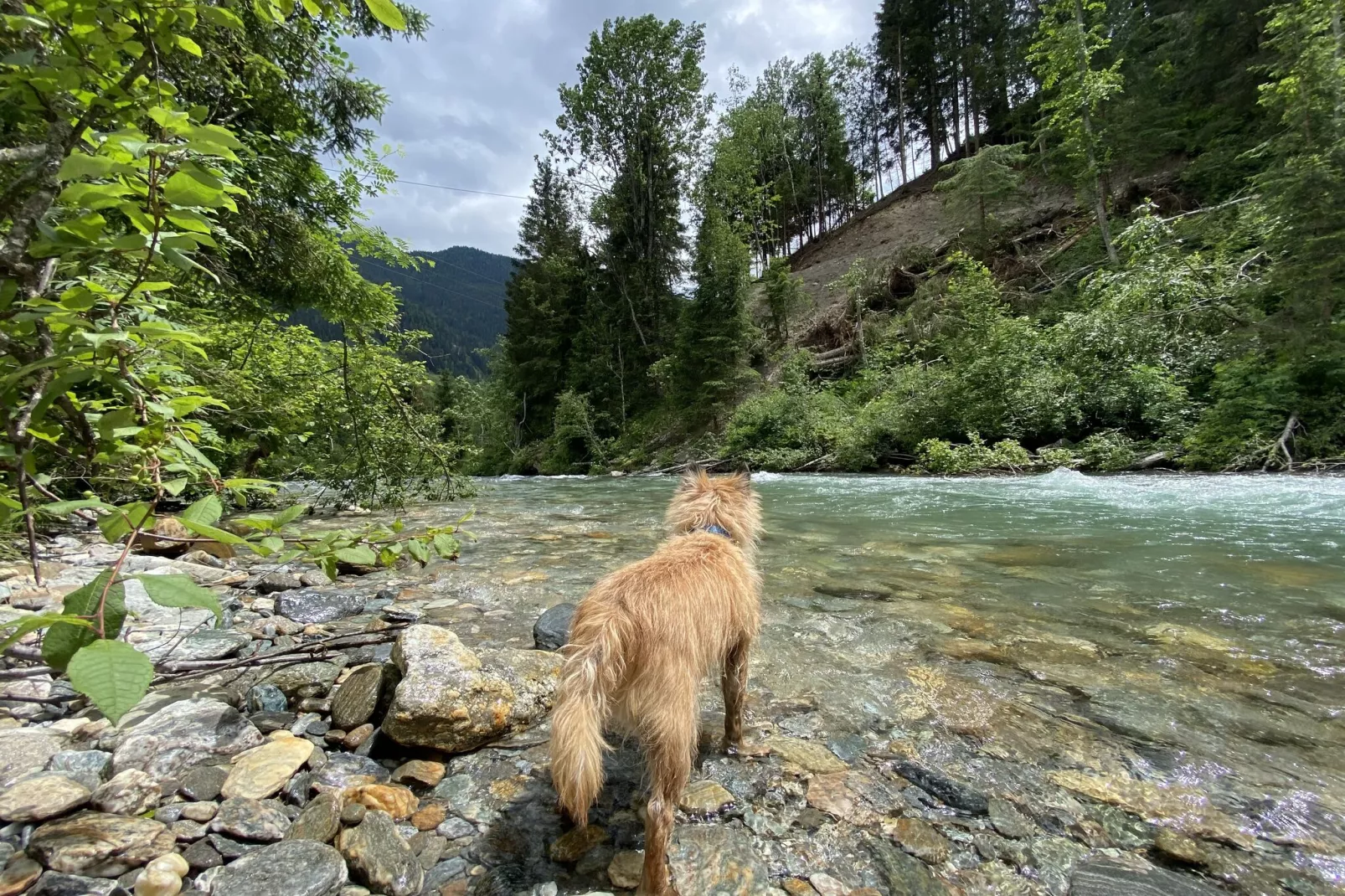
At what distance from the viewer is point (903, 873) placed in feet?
6.86

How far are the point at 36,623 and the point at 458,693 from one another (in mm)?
2109

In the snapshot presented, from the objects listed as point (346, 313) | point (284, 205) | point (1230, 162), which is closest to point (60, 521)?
point (346, 313)

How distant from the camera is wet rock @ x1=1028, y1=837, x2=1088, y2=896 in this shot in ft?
6.61

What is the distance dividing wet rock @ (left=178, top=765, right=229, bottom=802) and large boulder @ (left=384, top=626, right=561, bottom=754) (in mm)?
607

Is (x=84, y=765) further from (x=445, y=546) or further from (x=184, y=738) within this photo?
(x=445, y=546)

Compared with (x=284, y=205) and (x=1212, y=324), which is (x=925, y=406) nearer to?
(x=1212, y=324)

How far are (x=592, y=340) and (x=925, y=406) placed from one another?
2434cm

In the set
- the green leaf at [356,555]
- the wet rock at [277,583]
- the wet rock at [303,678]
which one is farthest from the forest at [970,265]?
the green leaf at [356,555]

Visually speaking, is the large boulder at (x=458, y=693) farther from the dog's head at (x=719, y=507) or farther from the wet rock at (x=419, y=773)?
the dog's head at (x=719, y=507)

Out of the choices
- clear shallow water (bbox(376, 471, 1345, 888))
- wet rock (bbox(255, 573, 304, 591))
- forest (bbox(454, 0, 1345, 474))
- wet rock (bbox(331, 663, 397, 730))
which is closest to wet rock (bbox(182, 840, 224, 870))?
wet rock (bbox(331, 663, 397, 730))

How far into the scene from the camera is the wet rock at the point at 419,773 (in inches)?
98.0

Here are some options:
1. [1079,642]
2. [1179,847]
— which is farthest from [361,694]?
[1079,642]

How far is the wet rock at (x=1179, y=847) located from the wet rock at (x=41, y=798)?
3990 millimetres

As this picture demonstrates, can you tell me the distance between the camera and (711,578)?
2660 mm
